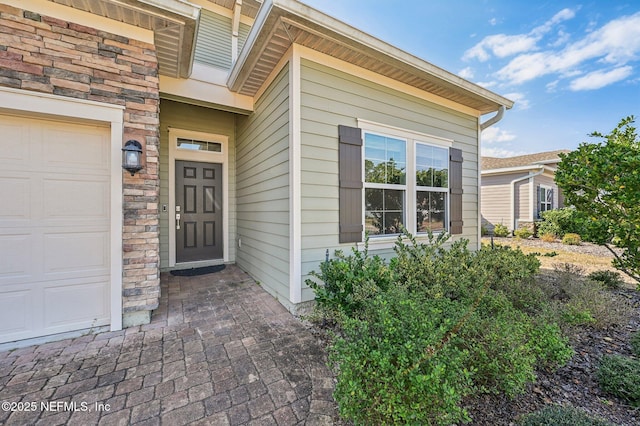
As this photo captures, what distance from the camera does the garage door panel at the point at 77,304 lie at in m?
2.32

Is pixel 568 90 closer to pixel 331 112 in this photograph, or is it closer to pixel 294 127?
pixel 331 112

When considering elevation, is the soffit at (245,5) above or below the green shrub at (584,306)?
above

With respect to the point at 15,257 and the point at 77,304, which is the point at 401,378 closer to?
the point at 77,304

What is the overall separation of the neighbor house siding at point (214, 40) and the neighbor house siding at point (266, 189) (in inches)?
39.7

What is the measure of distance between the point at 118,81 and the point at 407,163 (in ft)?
11.9

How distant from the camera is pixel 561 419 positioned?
4.16ft

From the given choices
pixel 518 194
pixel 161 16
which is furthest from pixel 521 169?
pixel 161 16

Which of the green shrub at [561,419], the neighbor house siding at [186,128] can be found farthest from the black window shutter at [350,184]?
the neighbor house siding at [186,128]

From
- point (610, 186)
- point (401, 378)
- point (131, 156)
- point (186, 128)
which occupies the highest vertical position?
point (186, 128)

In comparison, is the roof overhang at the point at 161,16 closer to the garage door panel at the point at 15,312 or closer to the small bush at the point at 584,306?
the garage door panel at the point at 15,312

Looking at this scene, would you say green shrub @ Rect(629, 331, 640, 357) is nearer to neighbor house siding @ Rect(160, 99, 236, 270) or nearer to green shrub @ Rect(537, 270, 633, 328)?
green shrub @ Rect(537, 270, 633, 328)

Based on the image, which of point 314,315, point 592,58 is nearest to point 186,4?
point 314,315

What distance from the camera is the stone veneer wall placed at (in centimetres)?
216

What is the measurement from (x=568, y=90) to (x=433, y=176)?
9926mm
